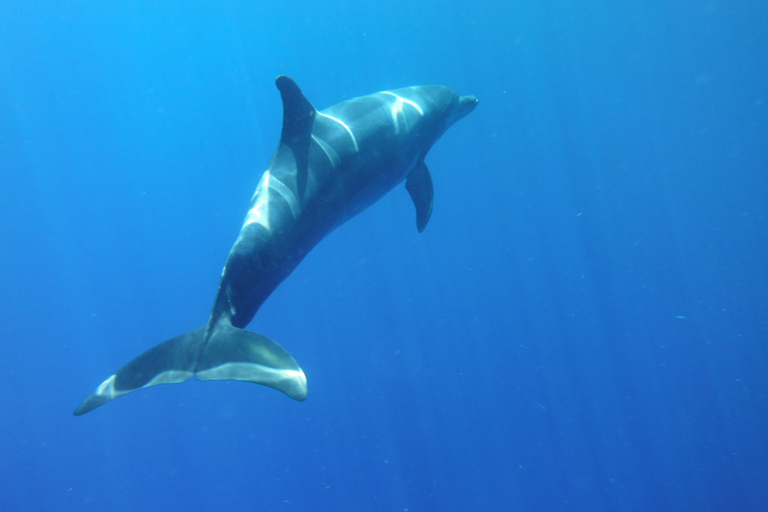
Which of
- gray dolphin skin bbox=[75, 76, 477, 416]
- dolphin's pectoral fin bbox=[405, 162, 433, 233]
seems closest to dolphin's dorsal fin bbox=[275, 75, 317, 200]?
gray dolphin skin bbox=[75, 76, 477, 416]

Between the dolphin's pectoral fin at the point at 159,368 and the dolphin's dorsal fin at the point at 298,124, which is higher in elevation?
the dolphin's dorsal fin at the point at 298,124

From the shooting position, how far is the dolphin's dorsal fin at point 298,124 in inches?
197

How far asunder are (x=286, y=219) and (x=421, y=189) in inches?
171

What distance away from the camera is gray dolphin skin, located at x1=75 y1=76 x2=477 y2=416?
413cm

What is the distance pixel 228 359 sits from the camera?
4.19 metres

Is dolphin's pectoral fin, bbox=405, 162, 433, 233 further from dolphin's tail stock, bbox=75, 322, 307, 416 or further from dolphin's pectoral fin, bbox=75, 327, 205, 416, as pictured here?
dolphin's pectoral fin, bbox=75, 327, 205, 416

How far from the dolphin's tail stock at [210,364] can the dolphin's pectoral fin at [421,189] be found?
492 cm

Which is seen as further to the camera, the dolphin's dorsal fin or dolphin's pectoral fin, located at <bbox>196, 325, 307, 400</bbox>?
the dolphin's dorsal fin

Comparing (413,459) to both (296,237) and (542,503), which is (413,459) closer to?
(542,503)

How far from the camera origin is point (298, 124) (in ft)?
16.8

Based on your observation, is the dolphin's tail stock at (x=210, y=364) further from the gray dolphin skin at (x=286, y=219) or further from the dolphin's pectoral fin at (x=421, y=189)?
the dolphin's pectoral fin at (x=421, y=189)

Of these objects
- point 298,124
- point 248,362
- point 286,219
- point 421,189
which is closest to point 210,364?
point 248,362

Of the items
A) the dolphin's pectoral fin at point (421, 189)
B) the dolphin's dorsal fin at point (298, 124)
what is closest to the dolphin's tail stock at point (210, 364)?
the dolphin's dorsal fin at point (298, 124)

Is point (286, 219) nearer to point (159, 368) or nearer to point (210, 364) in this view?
point (210, 364)
